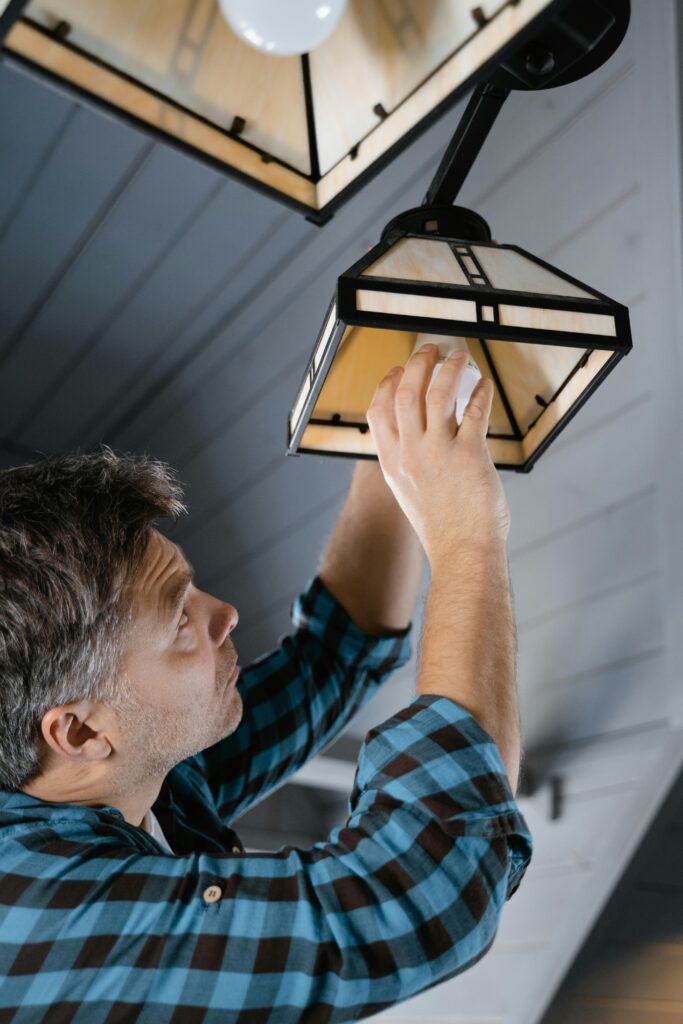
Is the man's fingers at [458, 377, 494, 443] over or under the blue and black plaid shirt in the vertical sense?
over

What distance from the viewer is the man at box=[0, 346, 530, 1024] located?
74 centimetres

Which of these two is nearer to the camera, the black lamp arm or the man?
the man

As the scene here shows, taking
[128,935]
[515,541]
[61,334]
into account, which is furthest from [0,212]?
[128,935]

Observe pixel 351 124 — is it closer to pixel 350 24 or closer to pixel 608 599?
pixel 350 24

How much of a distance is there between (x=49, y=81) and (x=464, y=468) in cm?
42

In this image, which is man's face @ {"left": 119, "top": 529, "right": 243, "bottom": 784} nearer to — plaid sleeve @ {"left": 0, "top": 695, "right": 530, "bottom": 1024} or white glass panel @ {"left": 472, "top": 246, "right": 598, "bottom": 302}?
plaid sleeve @ {"left": 0, "top": 695, "right": 530, "bottom": 1024}

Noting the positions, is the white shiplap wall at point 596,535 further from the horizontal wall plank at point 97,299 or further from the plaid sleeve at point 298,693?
the plaid sleeve at point 298,693

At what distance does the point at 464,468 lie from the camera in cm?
84

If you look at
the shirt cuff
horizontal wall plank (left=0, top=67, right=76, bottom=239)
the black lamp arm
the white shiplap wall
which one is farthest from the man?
the white shiplap wall

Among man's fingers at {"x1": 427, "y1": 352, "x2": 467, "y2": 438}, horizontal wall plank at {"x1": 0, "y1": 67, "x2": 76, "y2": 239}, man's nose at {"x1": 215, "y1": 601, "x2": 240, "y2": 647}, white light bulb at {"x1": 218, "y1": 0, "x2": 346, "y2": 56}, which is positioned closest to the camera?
white light bulb at {"x1": 218, "y1": 0, "x2": 346, "y2": 56}

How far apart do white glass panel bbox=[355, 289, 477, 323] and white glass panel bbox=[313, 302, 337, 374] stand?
31mm

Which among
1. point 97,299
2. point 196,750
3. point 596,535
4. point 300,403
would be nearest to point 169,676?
point 196,750

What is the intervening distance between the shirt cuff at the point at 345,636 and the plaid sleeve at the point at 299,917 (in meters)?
0.53

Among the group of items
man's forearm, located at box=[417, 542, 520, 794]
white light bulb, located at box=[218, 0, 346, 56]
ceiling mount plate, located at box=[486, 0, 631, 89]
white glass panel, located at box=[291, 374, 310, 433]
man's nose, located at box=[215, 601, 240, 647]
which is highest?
ceiling mount plate, located at box=[486, 0, 631, 89]
